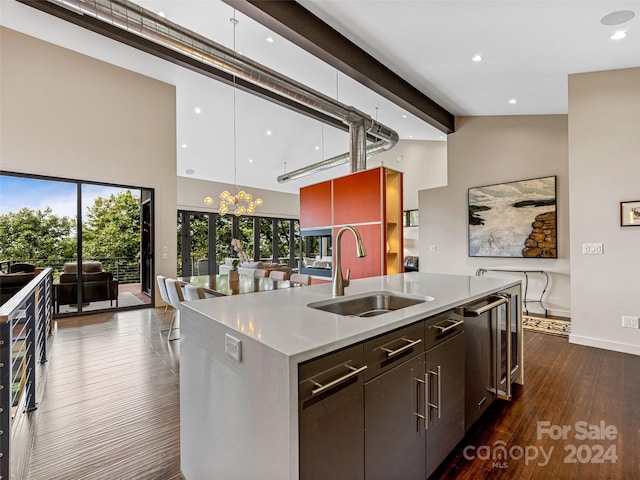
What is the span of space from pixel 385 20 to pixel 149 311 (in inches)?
221

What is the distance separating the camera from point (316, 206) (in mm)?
5844

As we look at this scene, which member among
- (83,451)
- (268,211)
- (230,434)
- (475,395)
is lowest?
(83,451)

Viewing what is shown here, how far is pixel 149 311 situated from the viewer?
5582 mm

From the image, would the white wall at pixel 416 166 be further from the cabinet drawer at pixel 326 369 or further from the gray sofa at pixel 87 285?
the cabinet drawer at pixel 326 369

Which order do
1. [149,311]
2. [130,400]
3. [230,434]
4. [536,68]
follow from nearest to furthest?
[230,434] < [130,400] < [536,68] < [149,311]

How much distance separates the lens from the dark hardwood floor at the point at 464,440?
169cm

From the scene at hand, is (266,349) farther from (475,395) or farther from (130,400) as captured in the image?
(130,400)

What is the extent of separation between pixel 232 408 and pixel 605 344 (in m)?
4.23

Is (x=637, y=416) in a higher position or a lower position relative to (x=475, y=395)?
lower

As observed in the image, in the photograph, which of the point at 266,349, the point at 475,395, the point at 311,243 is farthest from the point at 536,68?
the point at 311,243

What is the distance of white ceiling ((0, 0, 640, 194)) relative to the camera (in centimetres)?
274

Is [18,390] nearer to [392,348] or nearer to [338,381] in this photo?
[338,381]

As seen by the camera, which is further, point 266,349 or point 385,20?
point 385,20

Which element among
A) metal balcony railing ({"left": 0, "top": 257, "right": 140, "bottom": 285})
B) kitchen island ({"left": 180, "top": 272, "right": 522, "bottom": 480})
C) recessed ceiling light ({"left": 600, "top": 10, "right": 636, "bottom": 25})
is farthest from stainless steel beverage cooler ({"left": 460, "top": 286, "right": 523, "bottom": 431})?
metal balcony railing ({"left": 0, "top": 257, "right": 140, "bottom": 285})
